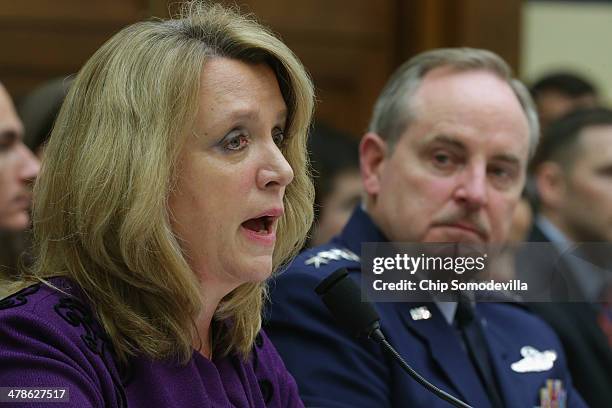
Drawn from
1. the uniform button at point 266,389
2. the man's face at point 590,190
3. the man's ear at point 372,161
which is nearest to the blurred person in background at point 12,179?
the man's ear at point 372,161

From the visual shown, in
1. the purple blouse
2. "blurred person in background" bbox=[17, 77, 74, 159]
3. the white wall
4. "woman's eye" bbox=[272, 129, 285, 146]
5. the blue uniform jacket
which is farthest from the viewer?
the white wall

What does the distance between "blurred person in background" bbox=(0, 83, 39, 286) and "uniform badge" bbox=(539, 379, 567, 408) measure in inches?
43.2


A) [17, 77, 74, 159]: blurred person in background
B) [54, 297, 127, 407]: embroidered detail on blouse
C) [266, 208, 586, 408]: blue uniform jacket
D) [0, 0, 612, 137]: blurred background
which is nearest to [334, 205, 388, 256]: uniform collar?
[266, 208, 586, 408]: blue uniform jacket

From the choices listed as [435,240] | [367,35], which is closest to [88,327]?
[435,240]

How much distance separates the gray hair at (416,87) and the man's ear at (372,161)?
0.06 feet

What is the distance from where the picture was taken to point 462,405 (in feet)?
5.00

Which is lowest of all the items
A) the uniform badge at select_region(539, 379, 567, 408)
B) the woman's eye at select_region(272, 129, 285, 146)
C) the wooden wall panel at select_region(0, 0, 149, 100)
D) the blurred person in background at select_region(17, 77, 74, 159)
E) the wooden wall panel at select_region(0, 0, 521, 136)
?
the uniform badge at select_region(539, 379, 567, 408)

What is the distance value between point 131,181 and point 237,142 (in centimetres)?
17

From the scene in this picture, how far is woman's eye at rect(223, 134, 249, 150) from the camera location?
1.42 m

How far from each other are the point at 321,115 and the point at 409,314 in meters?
1.62

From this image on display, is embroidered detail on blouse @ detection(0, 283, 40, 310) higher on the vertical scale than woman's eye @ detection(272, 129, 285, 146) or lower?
lower

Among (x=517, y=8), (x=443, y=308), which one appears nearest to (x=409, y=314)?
(x=443, y=308)

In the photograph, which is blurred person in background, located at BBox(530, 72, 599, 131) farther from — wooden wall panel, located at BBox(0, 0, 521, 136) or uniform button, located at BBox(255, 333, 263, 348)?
uniform button, located at BBox(255, 333, 263, 348)

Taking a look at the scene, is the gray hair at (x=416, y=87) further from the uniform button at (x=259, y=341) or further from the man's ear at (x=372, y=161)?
the uniform button at (x=259, y=341)
